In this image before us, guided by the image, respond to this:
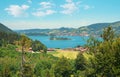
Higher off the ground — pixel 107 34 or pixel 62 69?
pixel 107 34

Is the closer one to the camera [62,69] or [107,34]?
[107,34]

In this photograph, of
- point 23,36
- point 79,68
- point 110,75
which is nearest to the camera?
point 110,75

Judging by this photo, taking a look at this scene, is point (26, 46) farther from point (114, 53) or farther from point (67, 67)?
point (67, 67)

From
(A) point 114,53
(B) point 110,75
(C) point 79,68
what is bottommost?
(C) point 79,68

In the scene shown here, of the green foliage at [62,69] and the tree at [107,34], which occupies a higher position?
the tree at [107,34]

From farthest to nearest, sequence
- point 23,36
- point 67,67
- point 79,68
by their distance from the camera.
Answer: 1. point 79,68
2. point 67,67
3. point 23,36

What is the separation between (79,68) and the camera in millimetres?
111125

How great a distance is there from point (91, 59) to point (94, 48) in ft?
7.39

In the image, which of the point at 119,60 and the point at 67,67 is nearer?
the point at 119,60

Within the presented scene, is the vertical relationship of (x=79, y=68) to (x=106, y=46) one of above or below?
below

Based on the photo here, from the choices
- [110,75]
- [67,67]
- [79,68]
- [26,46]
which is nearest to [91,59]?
[110,75]

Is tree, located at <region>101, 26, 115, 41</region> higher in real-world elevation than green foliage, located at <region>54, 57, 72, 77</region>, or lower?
higher

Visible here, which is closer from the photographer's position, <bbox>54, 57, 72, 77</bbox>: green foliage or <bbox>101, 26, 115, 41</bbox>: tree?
<bbox>101, 26, 115, 41</bbox>: tree

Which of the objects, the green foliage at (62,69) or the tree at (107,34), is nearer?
the tree at (107,34)
